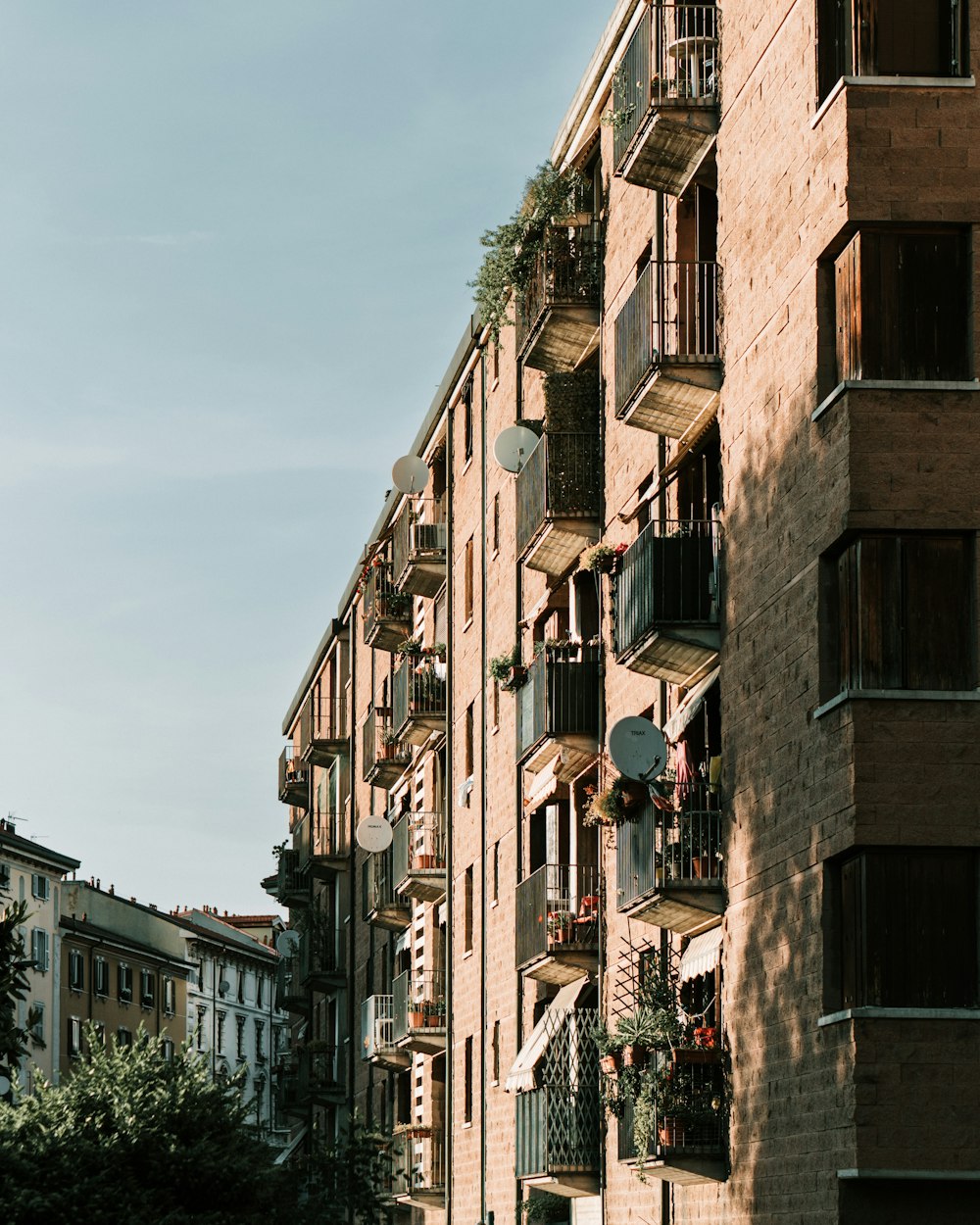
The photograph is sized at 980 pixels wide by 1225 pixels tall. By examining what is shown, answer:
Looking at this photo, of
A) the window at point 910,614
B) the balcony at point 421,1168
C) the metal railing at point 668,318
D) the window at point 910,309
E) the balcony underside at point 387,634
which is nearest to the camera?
the window at point 910,614

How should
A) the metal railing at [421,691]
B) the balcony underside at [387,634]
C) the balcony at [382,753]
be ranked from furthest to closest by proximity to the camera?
the balcony underside at [387,634]
the balcony at [382,753]
the metal railing at [421,691]

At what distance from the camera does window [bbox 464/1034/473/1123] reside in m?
40.3

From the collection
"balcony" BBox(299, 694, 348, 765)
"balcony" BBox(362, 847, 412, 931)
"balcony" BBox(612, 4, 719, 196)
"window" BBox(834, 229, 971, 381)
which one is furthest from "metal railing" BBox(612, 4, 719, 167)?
"balcony" BBox(299, 694, 348, 765)

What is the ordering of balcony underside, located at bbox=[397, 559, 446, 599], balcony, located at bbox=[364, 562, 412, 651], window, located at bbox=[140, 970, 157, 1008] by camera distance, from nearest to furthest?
1. balcony underside, located at bbox=[397, 559, 446, 599]
2. balcony, located at bbox=[364, 562, 412, 651]
3. window, located at bbox=[140, 970, 157, 1008]

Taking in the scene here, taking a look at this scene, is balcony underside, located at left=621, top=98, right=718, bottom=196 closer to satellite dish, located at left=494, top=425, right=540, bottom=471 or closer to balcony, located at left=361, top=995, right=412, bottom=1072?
satellite dish, located at left=494, top=425, right=540, bottom=471

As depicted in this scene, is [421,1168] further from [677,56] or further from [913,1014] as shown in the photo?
[913,1014]

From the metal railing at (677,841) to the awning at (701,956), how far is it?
68cm

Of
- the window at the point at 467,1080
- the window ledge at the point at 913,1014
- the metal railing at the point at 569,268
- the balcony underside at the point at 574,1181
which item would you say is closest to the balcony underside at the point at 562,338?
the metal railing at the point at 569,268

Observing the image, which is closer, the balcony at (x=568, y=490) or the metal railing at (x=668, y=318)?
the metal railing at (x=668, y=318)

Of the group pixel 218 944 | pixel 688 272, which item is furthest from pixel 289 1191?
pixel 218 944

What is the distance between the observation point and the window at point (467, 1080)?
1586 inches

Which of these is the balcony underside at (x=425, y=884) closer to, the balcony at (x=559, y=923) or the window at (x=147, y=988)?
the balcony at (x=559, y=923)

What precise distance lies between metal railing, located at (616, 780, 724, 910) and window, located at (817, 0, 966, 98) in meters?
7.59

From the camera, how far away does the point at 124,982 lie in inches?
3821
